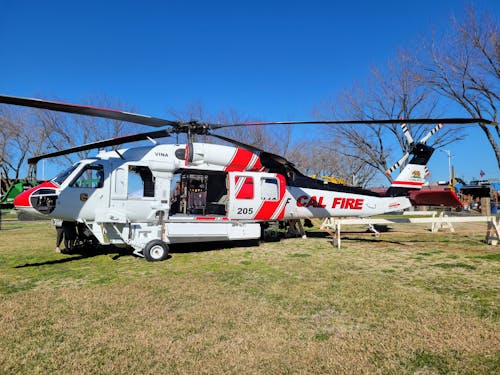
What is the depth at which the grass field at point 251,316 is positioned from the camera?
3.18m

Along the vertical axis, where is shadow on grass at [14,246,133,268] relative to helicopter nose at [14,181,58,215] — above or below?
below

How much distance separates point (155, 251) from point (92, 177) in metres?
2.59

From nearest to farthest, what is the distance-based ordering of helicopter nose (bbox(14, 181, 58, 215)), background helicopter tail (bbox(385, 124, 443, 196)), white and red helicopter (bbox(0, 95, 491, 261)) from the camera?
helicopter nose (bbox(14, 181, 58, 215))
white and red helicopter (bbox(0, 95, 491, 261))
background helicopter tail (bbox(385, 124, 443, 196))

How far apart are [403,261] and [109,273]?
6.89 metres

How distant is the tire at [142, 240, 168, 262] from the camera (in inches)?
323

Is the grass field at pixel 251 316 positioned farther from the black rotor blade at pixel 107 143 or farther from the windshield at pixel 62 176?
the black rotor blade at pixel 107 143

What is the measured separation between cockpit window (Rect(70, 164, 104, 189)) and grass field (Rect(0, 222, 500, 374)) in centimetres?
198

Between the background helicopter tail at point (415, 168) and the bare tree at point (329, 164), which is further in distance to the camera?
the bare tree at point (329, 164)

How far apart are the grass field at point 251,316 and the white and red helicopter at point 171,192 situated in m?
1.11

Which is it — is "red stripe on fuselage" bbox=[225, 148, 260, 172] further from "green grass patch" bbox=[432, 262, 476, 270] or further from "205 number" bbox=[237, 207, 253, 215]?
"green grass patch" bbox=[432, 262, 476, 270]

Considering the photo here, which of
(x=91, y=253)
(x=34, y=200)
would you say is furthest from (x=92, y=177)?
(x=91, y=253)

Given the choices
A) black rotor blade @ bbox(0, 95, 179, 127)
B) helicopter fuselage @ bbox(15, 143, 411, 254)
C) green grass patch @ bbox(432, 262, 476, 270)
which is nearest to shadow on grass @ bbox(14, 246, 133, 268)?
helicopter fuselage @ bbox(15, 143, 411, 254)

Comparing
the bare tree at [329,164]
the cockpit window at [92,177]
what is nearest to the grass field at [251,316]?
the cockpit window at [92,177]

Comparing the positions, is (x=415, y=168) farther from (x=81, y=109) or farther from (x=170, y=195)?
(x=81, y=109)
